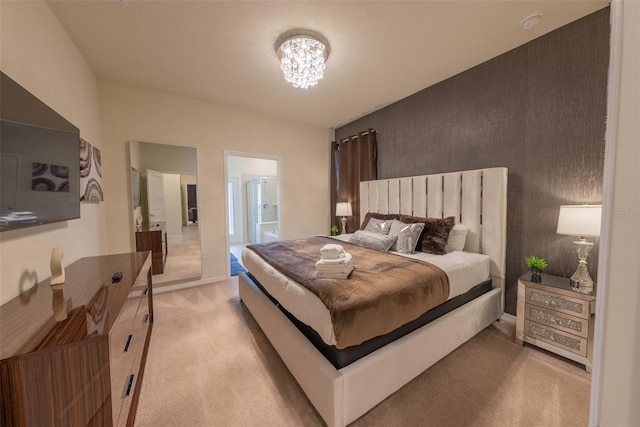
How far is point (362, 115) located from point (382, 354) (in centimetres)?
369

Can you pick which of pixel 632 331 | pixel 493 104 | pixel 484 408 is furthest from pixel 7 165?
pixel 493 104

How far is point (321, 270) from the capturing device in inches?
66.4

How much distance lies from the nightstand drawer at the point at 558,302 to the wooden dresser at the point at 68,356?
2.83 meters

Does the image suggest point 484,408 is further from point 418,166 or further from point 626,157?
point 418,166

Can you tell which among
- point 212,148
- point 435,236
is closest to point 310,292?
point 435,236

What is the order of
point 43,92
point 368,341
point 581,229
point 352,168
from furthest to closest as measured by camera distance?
point 352,168, point 581,229, point 43,92, point 368,341

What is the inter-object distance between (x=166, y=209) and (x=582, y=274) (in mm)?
4474

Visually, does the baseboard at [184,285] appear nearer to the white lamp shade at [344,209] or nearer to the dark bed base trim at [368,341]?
the dark bed base trim at [368,341]

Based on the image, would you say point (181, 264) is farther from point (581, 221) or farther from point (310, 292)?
point (581, 221)

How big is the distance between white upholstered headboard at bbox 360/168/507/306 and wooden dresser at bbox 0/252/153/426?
9.88 feet

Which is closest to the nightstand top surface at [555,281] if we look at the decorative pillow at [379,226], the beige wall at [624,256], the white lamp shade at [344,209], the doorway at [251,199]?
the decorative pillow at [379,226]

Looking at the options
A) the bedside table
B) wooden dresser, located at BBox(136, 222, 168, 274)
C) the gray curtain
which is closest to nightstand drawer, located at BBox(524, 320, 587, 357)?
the bedside table

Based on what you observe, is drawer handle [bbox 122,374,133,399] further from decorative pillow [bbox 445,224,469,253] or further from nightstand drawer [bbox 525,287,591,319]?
nightstand drawer [bbox 525,287,591,319]

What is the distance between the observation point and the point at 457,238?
8.41 feet
